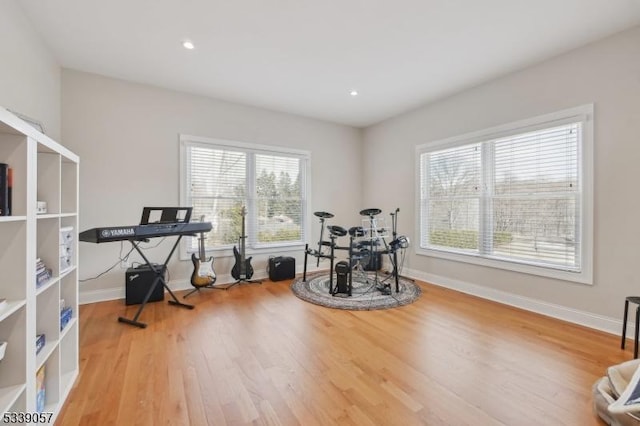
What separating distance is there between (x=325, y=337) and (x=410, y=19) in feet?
9.66

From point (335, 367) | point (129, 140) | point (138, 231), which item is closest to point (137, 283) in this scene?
point (138, 231)

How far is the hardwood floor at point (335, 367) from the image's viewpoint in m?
1.58

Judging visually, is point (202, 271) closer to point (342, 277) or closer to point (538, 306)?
point (342, 277)

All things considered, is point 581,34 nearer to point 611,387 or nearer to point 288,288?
point 611,387

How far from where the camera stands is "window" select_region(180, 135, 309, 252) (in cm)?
403

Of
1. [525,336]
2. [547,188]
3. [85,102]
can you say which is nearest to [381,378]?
[525,336]

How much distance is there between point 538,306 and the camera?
10.2 ft

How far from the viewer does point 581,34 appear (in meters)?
2.58

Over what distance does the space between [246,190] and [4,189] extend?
333cm

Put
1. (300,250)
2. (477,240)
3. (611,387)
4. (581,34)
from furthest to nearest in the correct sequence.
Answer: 1. (300,250)
2. (477,240)
3. (581,34)
4. (611,387)

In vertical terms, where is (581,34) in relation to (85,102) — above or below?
above

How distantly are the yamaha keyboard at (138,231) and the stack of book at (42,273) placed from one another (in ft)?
2.36

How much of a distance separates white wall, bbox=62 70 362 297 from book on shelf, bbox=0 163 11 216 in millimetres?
2711

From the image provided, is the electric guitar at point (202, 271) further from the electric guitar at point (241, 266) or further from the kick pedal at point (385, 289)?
the kick pedal at point (385, 289)
